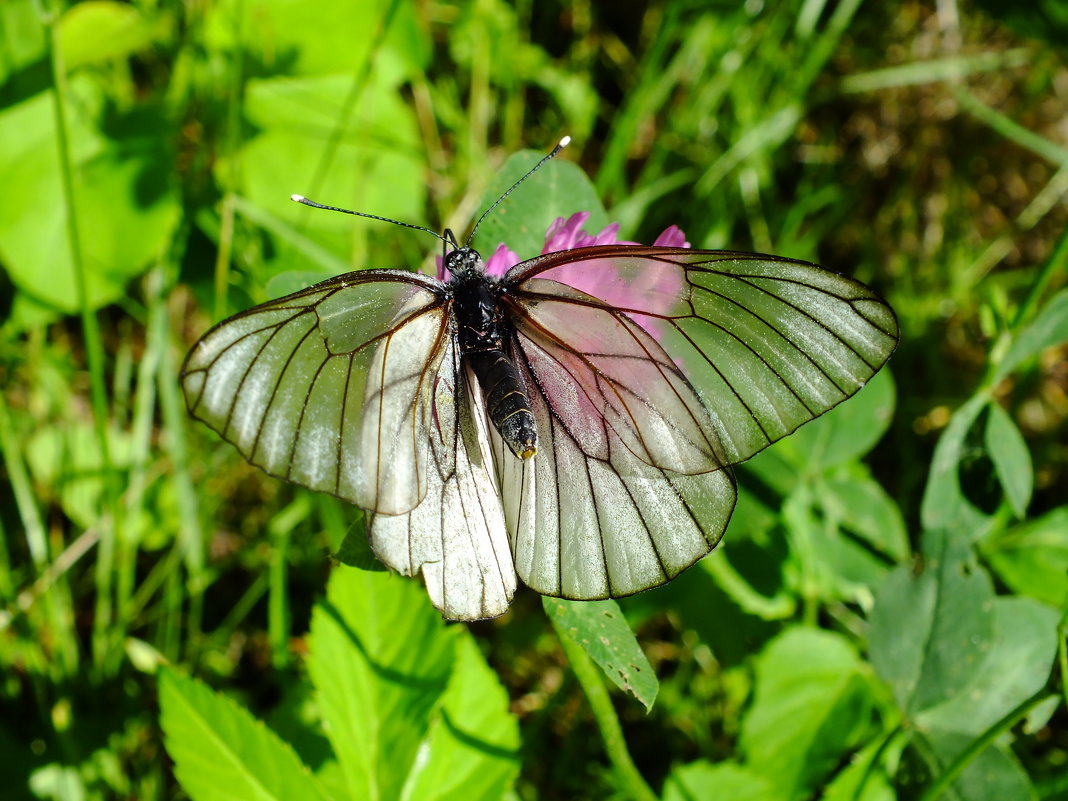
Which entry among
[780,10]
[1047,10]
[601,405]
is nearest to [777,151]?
[780,10]

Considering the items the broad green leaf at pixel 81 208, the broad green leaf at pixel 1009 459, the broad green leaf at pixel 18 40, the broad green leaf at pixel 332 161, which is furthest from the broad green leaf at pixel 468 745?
the broad green leaf at pixel 18 40

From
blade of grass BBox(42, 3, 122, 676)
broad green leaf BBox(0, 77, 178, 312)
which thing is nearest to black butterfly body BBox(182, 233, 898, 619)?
blade of grass BBox(42, 3, 122, 676)

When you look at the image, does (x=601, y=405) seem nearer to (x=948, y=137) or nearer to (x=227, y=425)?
(x=227, y=425)

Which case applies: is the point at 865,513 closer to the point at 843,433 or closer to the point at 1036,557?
the point at 843,433

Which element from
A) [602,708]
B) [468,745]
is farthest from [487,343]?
[468,745]

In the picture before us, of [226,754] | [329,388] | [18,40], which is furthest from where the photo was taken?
[18,40]

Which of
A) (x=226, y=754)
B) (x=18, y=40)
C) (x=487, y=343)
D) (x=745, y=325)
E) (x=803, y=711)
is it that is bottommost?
(x=226, y=754)

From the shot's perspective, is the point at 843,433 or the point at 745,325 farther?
the point at 843,433

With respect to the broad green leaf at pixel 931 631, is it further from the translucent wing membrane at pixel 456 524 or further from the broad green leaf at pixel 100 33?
the broad green leaf at pixel 100 33
